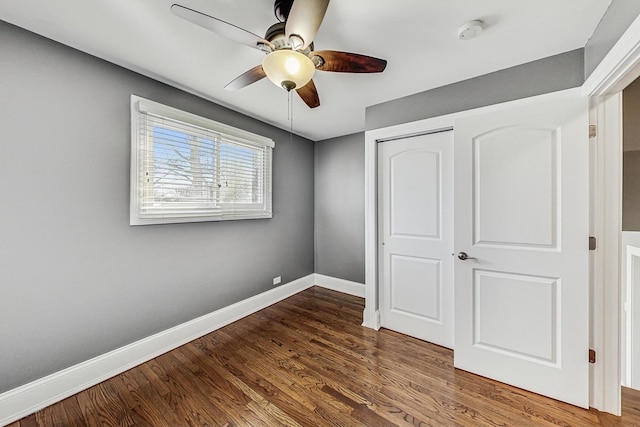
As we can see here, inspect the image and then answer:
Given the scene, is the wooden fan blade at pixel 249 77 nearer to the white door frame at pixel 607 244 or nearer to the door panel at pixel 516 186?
the door panel at pixel 516 186

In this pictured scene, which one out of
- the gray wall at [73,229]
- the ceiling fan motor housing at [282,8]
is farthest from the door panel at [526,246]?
the gray wall at [73,229]

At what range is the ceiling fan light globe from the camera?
1159 mm

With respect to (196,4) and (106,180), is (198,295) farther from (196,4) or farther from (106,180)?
(196,4)

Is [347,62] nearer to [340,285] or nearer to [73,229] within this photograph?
[73,229]

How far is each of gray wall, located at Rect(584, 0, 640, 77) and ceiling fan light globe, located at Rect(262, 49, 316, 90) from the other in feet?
4.86

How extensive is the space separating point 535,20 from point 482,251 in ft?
4.92

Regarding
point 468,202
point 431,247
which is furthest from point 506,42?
point 431,247

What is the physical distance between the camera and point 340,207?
3705 mm

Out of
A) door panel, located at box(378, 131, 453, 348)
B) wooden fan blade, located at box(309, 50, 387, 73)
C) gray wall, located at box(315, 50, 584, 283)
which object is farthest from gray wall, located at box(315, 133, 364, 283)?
wooden fan blade, located at box(309, 50, 387, 73)

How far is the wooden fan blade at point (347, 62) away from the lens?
137 cm

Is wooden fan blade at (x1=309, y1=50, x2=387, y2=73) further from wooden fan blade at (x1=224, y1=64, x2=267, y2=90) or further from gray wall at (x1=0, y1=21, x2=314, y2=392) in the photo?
gray wall at (x1=0, y1=21, x2=314, y2=392)

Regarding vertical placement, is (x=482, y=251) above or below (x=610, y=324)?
above

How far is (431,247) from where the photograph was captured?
2.30 m

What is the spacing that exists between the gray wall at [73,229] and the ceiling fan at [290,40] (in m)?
1.28
